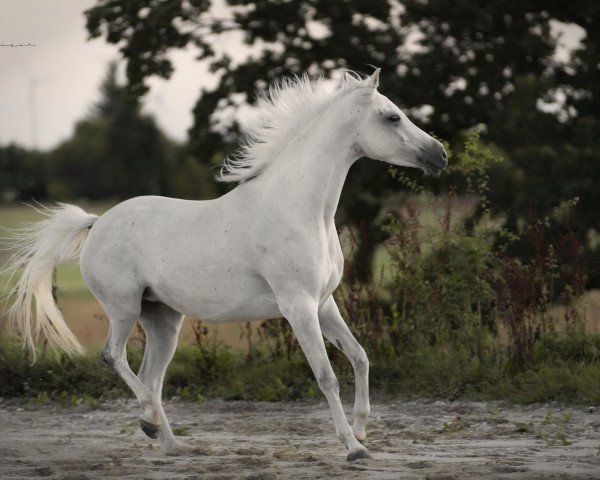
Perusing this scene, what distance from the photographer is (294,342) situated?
930 cm

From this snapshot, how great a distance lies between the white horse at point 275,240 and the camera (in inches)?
250

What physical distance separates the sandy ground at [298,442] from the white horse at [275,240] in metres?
0.34

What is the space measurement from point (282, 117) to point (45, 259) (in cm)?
218

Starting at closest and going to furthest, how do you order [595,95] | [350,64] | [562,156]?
1. [562,156]
2. [595,95]
3. [350,64]

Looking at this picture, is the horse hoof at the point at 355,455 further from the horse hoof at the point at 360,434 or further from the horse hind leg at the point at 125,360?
the horse hind leg at the point at 125,360

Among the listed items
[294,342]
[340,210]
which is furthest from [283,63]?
[294,342]

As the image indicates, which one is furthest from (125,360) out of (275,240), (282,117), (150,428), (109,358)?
(282,117)

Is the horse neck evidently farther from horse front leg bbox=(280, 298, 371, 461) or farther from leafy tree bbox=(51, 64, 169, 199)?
leafy tree bbox=(51, 64, 169, 199)

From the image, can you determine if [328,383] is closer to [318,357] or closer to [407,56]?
[318,357]

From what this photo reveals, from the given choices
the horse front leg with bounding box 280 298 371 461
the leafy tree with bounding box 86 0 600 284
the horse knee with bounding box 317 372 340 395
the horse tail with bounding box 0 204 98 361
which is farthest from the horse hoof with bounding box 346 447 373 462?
the leafy tree with bounding box 86 0 600 284

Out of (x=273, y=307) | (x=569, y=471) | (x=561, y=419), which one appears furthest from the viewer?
(x=561, y=419)

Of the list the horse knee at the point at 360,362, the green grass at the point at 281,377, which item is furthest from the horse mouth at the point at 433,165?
the green grass at the point at 281,377

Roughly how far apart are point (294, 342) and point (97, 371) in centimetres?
180

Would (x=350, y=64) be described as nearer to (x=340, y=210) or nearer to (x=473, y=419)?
(x=340, y=210)
